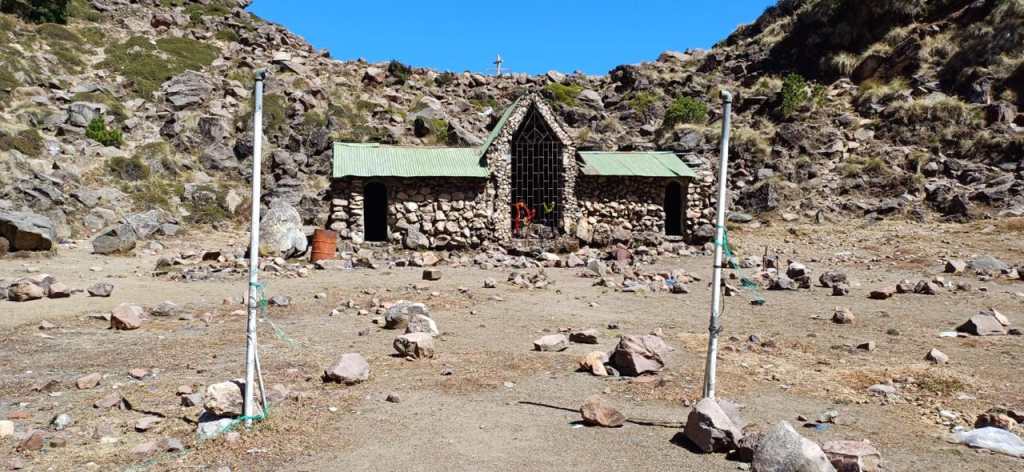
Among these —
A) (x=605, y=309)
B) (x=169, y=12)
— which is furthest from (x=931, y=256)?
(x=169, y=12)

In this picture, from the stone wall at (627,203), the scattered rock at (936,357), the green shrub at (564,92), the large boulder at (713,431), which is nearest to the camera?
the large boulder at (713,431)

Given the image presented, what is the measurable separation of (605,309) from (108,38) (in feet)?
160

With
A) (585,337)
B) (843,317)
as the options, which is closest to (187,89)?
(585,337)

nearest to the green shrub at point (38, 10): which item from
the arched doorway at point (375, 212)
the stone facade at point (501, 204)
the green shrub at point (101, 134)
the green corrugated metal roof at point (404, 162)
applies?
the green shrub at point (101, 134)

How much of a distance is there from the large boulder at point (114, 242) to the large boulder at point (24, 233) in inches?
53.3

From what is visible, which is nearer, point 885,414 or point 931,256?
point 885,414

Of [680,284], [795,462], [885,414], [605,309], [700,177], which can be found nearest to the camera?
[795,462]

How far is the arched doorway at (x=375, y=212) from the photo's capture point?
78.3 feet

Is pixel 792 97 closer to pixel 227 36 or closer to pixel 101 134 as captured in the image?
pixel 101 134

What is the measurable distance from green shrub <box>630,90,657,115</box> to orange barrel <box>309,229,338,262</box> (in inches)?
1232

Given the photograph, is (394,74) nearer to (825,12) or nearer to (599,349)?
(825,12)

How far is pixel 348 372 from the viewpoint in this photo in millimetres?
8008

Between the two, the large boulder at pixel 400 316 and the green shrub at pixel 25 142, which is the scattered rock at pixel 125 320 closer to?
the large boulder at pixel 400 316

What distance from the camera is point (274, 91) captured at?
140ft
